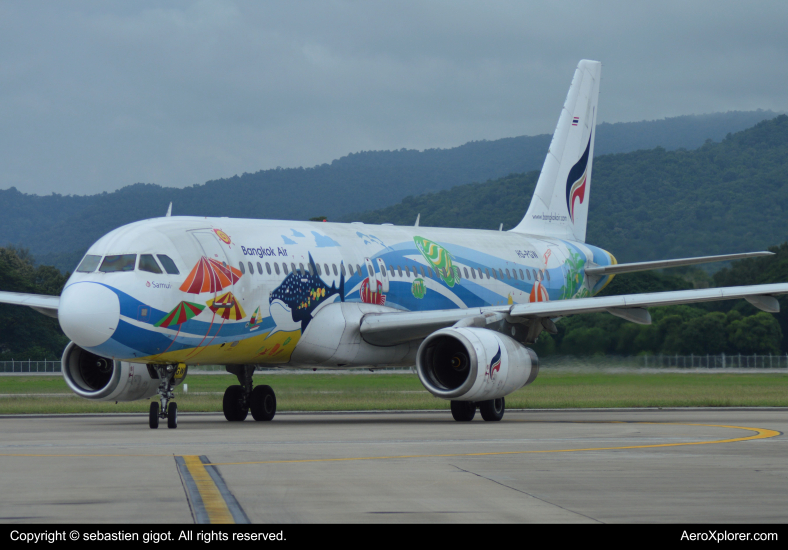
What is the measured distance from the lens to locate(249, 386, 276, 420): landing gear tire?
27031 mm

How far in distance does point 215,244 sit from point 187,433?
4.51 meters

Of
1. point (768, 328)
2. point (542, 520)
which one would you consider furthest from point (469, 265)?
point (768, 328)

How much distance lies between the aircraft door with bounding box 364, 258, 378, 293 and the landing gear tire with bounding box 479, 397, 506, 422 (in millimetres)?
3831

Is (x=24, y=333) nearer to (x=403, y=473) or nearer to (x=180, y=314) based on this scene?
(x=180, y=314)

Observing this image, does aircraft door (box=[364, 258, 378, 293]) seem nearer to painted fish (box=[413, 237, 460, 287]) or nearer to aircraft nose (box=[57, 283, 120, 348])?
painted fish (box=[413, 237, 460, 287])

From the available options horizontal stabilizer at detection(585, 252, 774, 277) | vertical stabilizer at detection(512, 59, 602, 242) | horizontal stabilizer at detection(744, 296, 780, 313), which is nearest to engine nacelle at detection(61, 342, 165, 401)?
horizontal stabilizer at detection(744, 296, 780, 313)

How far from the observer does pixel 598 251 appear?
3750cm

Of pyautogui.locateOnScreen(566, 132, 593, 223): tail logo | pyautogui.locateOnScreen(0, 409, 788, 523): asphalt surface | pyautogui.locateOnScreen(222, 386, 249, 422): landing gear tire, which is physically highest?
pyautogui.locateOnScreen(566, 132, 593, 223): tail logo

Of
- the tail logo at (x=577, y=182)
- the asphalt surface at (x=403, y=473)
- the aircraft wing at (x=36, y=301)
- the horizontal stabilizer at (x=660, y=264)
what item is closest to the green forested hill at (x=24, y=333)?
the tail logo at (x=577, y=182)

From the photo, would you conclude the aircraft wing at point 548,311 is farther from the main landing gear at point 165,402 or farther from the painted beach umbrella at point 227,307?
the main landing gear at point 165,402

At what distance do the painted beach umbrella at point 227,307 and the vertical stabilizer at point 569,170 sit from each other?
14.6 metres

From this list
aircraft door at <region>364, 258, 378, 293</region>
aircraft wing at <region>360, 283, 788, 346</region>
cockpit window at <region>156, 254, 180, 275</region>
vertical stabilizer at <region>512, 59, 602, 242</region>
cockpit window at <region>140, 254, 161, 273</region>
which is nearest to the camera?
cockpit window at <region>140, 254, 161, 273</region>

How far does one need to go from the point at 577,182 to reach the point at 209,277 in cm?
1786
